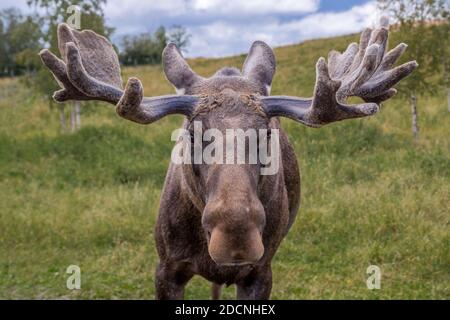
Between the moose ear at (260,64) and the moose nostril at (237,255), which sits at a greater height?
the moose ear at (260,64)

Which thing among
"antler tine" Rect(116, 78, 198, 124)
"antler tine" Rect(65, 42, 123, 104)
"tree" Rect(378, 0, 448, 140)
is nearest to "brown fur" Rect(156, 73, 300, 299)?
"antler tine" Rect(116, 78, 198, 124)

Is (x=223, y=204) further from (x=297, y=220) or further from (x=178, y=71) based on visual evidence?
(x=297, y=220)

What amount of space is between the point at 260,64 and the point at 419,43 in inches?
472

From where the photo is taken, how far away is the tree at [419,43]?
1477 centimetres

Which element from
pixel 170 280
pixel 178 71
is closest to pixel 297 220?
pixel 170 280

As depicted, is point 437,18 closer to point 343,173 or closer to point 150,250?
point 343,173

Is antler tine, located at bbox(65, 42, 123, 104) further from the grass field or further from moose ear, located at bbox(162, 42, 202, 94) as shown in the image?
the grass field

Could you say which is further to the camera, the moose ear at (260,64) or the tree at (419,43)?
the tree at (419,43)

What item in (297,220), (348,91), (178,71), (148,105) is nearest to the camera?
(148,105)

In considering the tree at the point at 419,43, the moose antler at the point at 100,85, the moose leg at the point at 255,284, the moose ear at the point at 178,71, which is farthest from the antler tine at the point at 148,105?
the tree at the point at 419,43

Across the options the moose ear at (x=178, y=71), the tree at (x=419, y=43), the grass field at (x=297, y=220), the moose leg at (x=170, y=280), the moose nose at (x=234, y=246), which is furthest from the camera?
the tree at (x=419, y=43)

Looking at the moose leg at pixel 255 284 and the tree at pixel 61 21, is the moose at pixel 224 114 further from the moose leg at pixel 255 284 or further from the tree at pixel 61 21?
the tree at pixel 61 21

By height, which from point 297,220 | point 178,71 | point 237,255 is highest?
point 178,71

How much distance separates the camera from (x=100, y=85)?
11.3 feet
